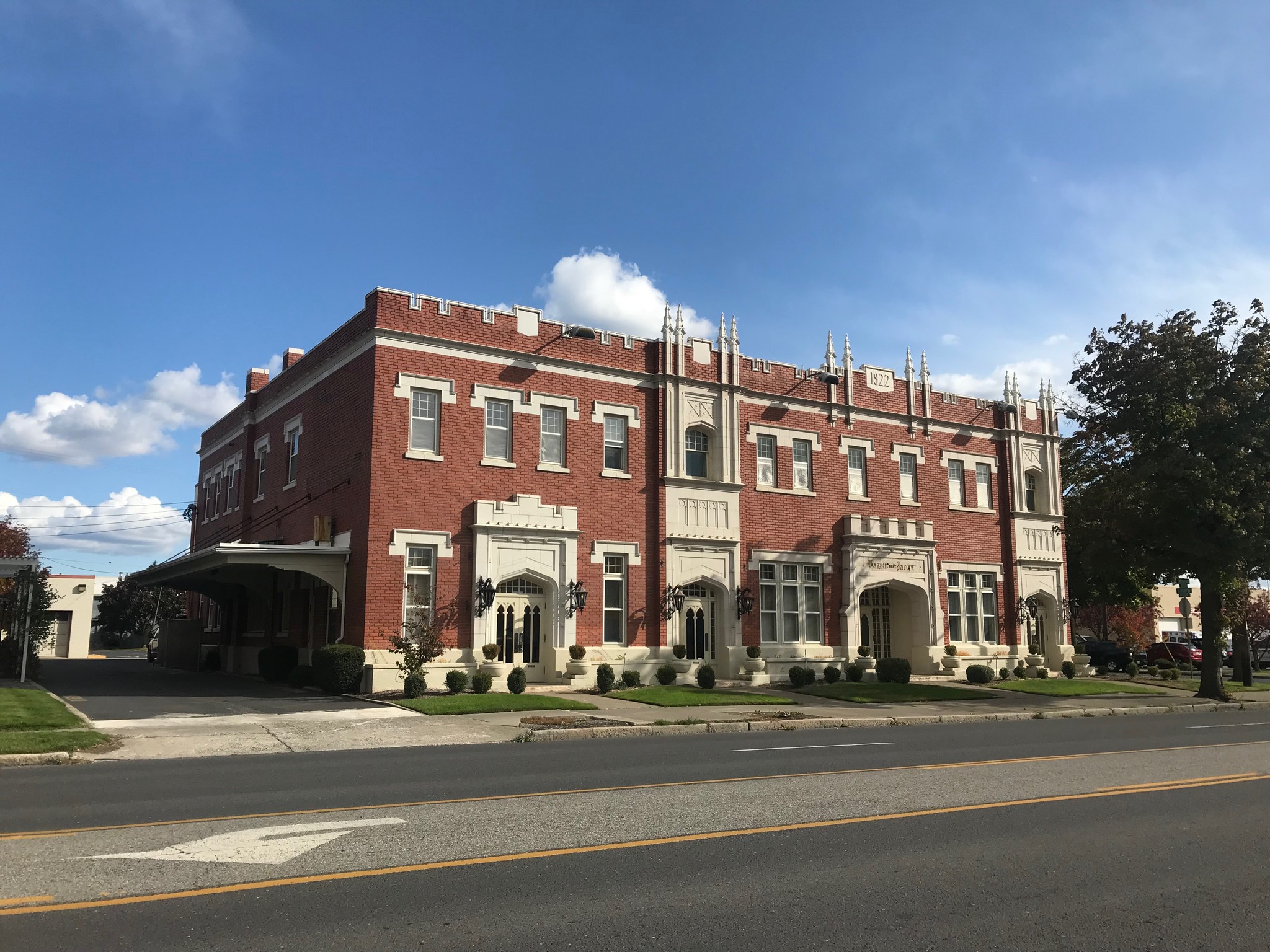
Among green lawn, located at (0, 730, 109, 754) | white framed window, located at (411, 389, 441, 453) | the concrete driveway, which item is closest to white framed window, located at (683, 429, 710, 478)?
white framed window, located at (411, 389, 441, 453)

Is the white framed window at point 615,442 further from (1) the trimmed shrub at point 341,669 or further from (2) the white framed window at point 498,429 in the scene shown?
(1) the trimmed shrub at point 341,669

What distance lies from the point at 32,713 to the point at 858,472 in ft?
78.7

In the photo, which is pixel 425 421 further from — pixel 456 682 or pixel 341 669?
pixel 456 682

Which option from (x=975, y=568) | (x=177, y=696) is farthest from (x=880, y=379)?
(x=177, y=696)

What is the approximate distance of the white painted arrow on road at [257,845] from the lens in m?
7.05

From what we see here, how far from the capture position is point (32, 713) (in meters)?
17.2

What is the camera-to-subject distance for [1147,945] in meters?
5.61

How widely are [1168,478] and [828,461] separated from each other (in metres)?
9.56

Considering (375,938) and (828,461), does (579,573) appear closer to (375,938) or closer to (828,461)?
(828,461)

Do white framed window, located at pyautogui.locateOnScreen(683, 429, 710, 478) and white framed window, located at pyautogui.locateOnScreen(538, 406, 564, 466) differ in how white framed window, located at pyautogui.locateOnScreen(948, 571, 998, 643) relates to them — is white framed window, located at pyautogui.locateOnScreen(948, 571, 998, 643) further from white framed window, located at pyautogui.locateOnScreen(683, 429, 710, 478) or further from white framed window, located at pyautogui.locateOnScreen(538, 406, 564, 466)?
white framed window, located at pyautogui.locateOnScreen(538, 406, 564, 466)

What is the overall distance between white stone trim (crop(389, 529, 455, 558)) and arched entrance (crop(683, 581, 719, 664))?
286 inches

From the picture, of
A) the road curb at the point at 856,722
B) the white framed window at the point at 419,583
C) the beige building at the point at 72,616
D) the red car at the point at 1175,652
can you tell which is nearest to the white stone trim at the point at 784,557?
the road curb at the point at 856,722

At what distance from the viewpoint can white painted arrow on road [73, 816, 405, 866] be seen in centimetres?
705

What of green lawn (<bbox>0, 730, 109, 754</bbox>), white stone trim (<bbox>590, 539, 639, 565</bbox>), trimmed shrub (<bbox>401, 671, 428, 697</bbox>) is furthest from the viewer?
white stone trim (<bbox>590, 539, 639, 565</bbox>)
